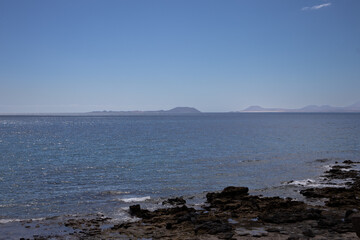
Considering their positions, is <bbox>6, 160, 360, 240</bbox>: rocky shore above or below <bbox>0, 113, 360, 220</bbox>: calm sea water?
above

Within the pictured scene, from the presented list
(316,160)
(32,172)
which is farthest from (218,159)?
(32,172)

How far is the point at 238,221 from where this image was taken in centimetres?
1933

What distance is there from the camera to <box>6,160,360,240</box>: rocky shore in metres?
16.7

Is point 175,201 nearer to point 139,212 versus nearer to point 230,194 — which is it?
point 139,212

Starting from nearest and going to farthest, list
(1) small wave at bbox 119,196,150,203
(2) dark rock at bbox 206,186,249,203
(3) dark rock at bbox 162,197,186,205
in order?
(3) dark rock at bbox 162,197,186,205
(2) dark rock at bbox 206,186,249,203
(1) small wave at bbox 119,196,150,203

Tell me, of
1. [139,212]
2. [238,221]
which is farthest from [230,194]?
[139,212]

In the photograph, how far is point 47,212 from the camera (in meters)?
22.7

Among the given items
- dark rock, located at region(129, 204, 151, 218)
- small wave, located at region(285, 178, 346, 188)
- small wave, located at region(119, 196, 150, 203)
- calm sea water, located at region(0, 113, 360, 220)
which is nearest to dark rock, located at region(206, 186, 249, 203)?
calm sea water, located at region(0, 113, 360, 220)

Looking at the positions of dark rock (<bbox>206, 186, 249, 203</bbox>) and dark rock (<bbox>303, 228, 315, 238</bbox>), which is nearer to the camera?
dark rock (<bbox>303, 228, 315, 238</bbox>)

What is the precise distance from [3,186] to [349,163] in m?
40.3

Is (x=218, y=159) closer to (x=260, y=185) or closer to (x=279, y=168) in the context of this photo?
(x=279, y=168)

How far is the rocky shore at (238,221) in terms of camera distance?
16734mm

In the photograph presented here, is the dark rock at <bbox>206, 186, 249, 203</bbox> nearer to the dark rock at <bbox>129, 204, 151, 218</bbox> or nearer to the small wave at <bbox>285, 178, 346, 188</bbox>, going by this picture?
the dark rock at <bbox>129, 204, 151, 218</bbox>

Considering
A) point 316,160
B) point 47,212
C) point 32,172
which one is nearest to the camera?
point 47,212
